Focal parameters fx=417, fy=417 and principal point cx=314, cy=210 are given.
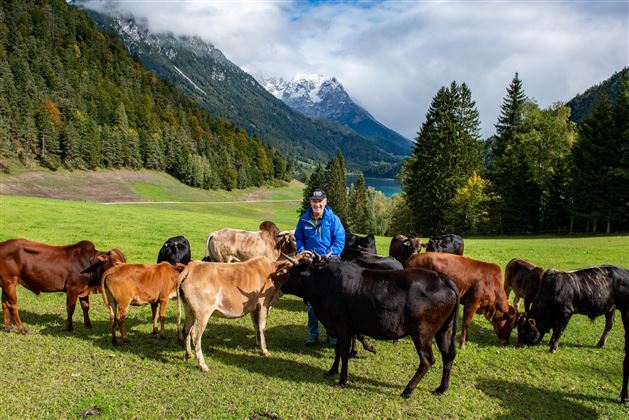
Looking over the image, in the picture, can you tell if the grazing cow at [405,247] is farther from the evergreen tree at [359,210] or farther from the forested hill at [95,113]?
the forested hill at [95,113]

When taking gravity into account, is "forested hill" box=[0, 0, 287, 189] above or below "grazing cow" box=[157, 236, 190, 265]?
above

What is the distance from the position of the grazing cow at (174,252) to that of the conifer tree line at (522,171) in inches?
1500

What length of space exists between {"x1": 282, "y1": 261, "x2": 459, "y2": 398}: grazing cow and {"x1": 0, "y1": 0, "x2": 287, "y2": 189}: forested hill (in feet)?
277

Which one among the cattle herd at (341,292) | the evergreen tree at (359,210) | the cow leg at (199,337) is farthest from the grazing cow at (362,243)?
the evergreen tree at (359,210)

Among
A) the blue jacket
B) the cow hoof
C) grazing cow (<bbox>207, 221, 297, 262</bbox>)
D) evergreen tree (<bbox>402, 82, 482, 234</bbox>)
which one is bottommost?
the cow hoof

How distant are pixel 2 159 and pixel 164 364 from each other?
3232 inches

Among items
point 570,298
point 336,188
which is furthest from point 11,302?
point 336,188

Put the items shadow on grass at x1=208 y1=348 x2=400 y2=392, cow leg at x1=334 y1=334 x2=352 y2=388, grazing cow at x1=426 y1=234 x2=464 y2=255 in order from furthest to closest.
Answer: grazing cow at x1=426 y1=234 x2=464 y2=255 < shadow on grass at x1=208 y1=348 x2=400 y2=392 < cow leg at x1=334 y1=334 x2=352 y2=388

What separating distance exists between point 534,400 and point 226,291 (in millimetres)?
5518

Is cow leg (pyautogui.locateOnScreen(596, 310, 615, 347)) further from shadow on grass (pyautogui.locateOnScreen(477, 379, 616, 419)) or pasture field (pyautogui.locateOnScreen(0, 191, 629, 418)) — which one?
shadow on grass (pyautogui.locateOnScreen(477, 379, 616, 419))

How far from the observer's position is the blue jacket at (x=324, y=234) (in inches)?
332

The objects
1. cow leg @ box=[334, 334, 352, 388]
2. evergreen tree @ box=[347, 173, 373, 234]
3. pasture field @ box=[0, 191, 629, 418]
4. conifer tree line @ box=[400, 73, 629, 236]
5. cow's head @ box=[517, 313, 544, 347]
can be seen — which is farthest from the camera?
evergreen tree @ box=[347, 173, 373, 234]

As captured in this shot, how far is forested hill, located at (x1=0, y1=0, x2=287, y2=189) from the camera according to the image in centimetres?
8350

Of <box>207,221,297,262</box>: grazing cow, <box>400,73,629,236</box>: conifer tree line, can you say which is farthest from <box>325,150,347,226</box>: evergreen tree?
<box>207,221,297,262</box>: grazing cow
